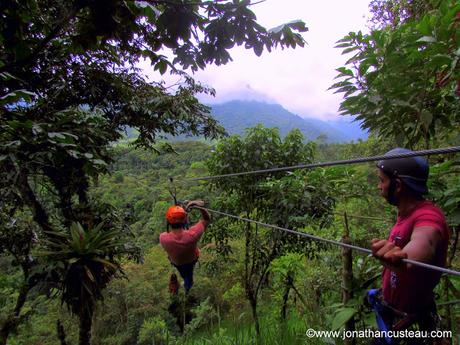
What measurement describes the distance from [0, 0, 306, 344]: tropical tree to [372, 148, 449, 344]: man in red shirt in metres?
0.70

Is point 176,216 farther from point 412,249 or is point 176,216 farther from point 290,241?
point 412,249

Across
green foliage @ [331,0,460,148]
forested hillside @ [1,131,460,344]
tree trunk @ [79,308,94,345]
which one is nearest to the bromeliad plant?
tree trunk @ [79,308,94,345]

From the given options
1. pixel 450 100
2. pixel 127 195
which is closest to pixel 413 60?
pixel 450 100

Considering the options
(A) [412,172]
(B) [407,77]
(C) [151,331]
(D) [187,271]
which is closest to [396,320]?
(A) [412,172]

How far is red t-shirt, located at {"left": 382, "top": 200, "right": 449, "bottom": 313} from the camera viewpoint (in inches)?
42.7

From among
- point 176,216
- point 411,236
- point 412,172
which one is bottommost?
point 176,216

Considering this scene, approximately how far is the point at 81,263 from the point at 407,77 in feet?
11.1

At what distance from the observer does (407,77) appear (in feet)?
5.52

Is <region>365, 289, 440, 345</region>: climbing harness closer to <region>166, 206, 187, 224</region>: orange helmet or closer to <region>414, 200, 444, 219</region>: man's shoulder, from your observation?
<region>414, 200, 444, 219</region>: man's shoulder

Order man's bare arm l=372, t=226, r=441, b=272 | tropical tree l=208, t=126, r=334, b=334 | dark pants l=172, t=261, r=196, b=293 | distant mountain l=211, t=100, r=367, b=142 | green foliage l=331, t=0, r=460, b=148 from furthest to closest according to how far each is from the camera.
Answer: distant mountain l=211, t=100, r=367, b=142, tropical tree l=208, t=126, r=334, b=334, dark pants l=172, t=261, r=196, b=293, green foliage l=331, t=0, r=460, b=148, man's bare arm l=372, t=226, r=441, b=272

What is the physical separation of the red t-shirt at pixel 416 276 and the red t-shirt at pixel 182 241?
187cm

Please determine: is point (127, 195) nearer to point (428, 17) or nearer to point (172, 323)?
point (172, 323)

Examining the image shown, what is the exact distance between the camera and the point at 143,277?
13.8 metres

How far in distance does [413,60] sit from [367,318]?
4.24 feet
